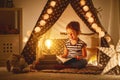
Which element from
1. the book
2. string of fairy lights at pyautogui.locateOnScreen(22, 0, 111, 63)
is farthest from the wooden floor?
string of fairy lights at pyautogui.locateOnScreen(22, 0, 111, 63)

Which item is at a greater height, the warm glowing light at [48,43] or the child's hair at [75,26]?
the child's hair at [75,26]

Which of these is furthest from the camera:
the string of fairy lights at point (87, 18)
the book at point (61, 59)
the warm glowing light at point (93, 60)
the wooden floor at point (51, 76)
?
the warm glowing light at point (93, 60)

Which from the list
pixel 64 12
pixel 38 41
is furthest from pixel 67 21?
pixel 38 41

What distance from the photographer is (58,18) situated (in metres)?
5.58

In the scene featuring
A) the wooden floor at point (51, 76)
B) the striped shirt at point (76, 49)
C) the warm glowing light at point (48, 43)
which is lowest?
the wooden floor at point (51, 76)

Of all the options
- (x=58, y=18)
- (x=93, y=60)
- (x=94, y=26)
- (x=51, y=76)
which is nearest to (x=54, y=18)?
(x=58, y=18)

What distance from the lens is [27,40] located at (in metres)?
5.96

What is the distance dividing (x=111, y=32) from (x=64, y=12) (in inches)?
35.1

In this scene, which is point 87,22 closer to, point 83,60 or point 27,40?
point 83,60

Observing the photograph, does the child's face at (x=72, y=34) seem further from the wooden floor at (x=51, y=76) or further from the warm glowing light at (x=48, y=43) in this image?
the wooden floor at (x=51, y=76)

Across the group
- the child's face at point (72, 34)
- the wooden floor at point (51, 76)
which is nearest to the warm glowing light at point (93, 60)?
the child's face at point (72, 34)

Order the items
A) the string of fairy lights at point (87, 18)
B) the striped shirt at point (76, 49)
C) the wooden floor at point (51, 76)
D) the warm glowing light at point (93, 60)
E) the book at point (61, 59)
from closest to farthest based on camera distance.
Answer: the wooden floor at point (51, 76) → the book at point (61, 59) → the striped shirt at point (76, 49) → the string of fairy lights at point (87, 18) → the warm glowing light at point (93, 60)

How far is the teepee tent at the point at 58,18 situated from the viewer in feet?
17.8

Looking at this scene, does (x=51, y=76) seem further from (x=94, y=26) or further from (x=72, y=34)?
(x=94, y=26)
